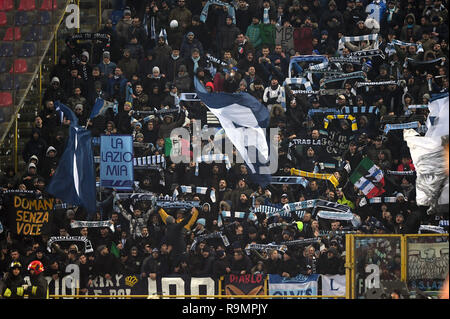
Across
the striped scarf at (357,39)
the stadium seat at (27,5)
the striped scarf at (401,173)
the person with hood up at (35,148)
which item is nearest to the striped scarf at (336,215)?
the striped scarf at (401,173)

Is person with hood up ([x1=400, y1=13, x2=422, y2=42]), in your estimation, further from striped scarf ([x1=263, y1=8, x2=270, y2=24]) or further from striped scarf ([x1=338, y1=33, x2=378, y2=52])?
striped scarf ([x1=263, y1=8, x2=270, y2=24])

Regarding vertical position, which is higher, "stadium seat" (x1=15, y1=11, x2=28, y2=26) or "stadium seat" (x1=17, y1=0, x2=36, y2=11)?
"stadium seat" (x1=17, y1=0, x2=36, y2=11)

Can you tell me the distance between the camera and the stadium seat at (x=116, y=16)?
20625mm

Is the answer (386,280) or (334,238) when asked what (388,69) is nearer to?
(334,238)

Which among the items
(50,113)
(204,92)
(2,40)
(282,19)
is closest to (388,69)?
(282,19)

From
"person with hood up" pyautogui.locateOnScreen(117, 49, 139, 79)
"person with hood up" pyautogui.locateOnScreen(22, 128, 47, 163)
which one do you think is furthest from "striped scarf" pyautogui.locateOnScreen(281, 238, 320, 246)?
"person with hood up" pyautogui.locateOnScreen(22, 128, 47, 163)

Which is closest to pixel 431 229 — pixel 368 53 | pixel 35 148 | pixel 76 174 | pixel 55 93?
pixel 368 53

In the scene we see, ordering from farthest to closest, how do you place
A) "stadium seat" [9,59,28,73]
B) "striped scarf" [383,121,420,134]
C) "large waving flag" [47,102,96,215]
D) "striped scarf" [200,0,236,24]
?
"stadium seat" [9,59,28,73], "striped scarf" [200,0,236,24], "large waving flag" [47,102,96,215], "striped scarf" [383,121,420,134]

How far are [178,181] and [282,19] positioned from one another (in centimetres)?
414

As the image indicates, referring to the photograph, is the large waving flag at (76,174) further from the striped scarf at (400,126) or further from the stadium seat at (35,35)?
the striped scarf at (400,126)

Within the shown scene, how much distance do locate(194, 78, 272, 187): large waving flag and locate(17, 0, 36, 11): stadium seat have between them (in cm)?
460

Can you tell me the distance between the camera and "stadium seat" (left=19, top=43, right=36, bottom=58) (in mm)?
20766

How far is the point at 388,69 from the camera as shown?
19.1 metres

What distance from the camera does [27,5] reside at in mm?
21266
